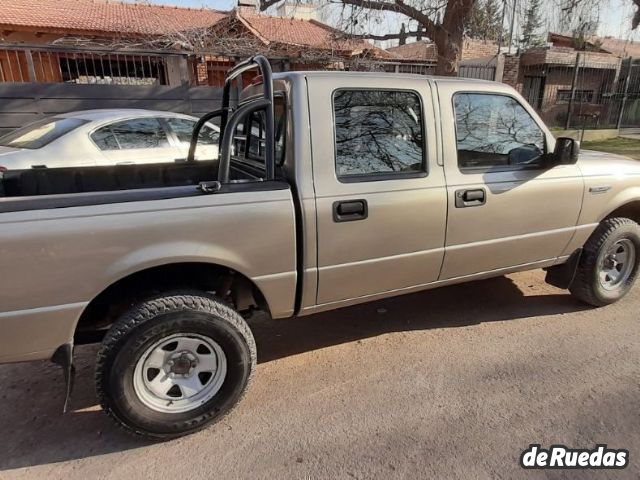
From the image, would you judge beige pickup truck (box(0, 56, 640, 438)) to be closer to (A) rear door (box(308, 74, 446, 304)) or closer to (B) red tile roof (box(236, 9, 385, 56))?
(A) rear door (box(308, 74, 446, 304))

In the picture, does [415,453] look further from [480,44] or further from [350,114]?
[480,44]

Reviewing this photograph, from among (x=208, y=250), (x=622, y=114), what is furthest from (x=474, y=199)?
(x=622, y=114)

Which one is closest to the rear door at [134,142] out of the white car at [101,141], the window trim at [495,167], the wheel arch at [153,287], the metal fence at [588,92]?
the white car at [101,141]

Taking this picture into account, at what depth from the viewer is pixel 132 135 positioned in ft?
20.2

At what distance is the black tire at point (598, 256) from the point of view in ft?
12.3

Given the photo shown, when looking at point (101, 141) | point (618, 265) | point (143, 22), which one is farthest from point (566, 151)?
point (143, 22)

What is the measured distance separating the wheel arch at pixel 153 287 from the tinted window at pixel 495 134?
5.73ft

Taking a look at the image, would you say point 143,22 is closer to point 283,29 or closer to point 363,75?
point 283,29

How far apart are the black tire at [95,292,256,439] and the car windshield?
4.37m

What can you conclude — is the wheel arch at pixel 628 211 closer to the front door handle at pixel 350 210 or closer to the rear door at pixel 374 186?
the rear door at pixel 374 186

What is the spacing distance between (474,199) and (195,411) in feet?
7.36

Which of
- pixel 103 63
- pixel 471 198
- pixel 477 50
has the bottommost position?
→ pixel 471 198

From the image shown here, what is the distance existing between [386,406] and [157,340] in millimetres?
1414

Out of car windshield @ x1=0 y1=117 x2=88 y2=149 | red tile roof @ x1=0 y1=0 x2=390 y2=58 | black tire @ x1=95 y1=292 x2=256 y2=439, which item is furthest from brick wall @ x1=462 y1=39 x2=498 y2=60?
black tire @ x1=95 y1=292 x2=256 y2=439
